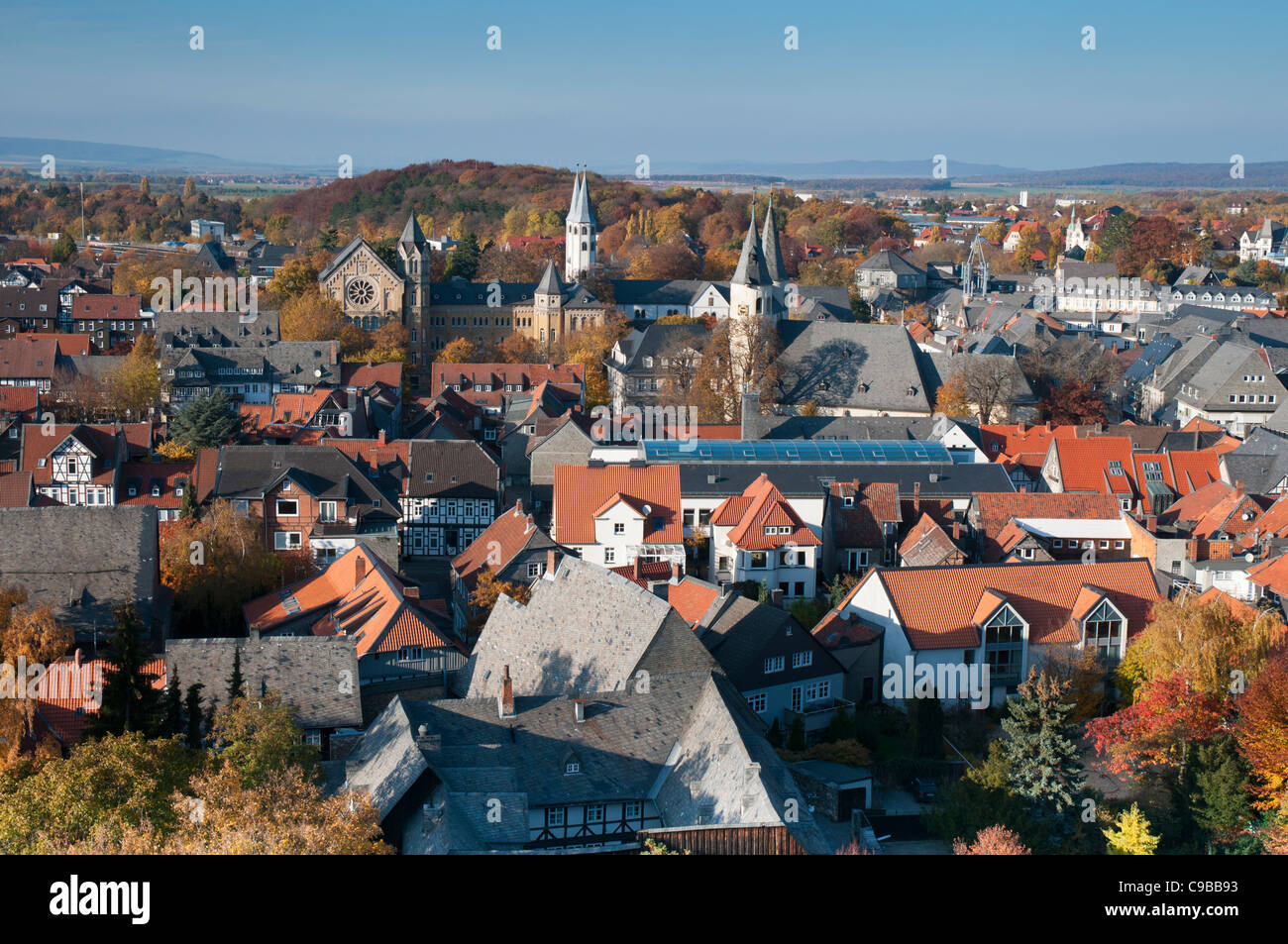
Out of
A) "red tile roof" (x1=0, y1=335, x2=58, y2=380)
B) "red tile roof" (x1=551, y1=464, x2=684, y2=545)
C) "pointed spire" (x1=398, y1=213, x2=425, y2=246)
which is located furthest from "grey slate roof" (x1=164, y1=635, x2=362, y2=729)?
"pointed spire" (x1=398, y1=213, x2=425, y2=246)

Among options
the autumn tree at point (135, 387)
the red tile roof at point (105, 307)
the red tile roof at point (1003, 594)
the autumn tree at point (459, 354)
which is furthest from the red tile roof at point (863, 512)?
the red tile roof at point (105, 307)

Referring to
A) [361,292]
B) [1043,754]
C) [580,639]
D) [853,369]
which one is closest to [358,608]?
[580,639]

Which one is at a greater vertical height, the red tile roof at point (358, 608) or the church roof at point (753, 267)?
the church roof at point (753, 267)

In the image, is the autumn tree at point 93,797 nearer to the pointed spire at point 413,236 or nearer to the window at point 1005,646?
the window at point 1005,646

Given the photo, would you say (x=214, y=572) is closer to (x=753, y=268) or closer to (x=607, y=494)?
(x=607, y=494)

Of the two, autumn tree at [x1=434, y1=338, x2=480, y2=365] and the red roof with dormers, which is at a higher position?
autumn tree at [x1=434, y1=338, x2=480, y2=365]

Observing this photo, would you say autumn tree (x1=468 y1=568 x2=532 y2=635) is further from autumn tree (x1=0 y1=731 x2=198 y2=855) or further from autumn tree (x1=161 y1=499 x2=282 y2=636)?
autumn tree (x1=0 y1=731 x2=198 y2=855)
